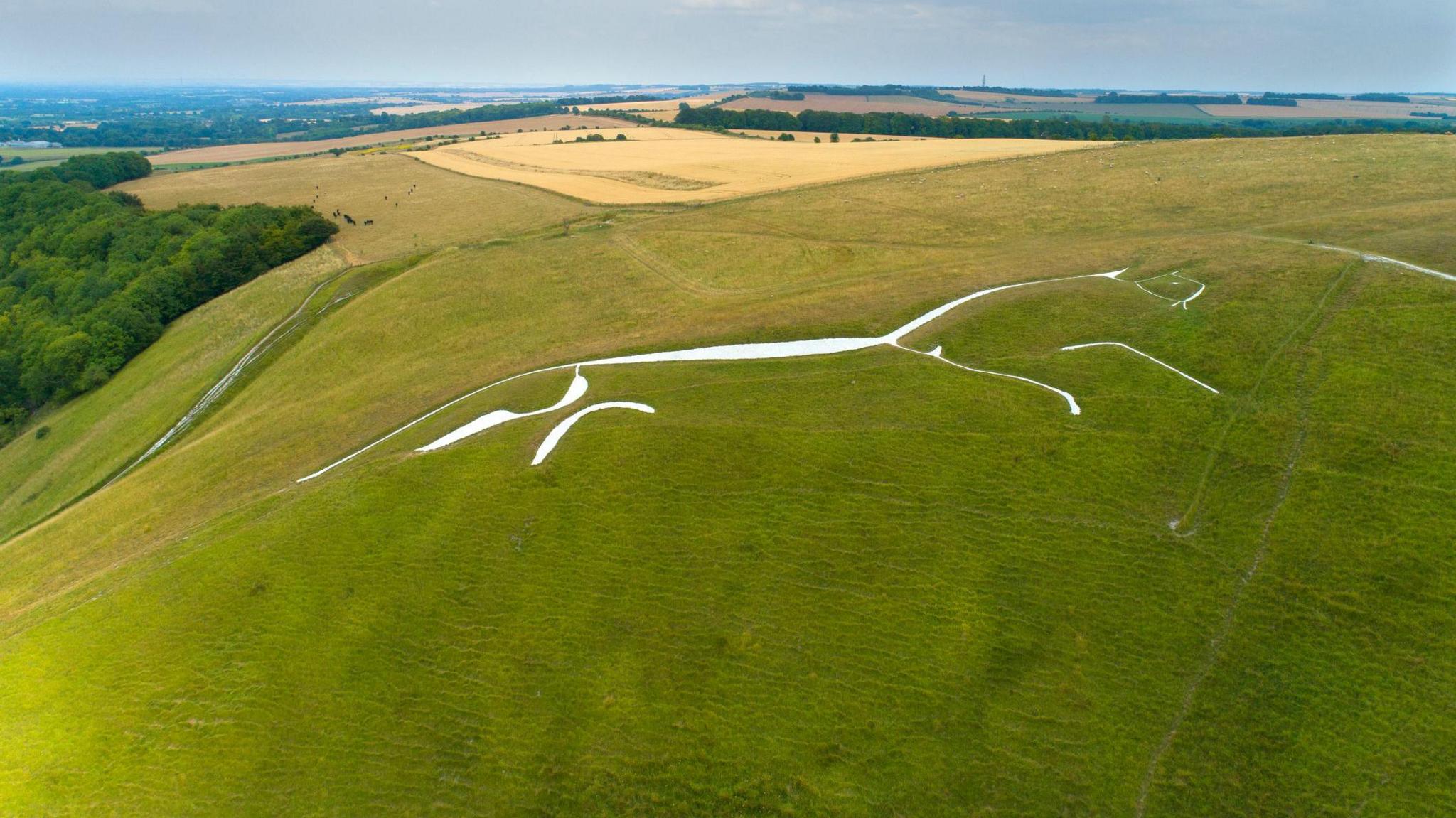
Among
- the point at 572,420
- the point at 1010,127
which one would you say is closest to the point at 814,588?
the point at 572,420

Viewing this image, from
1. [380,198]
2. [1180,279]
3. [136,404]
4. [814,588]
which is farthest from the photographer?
[380,198]

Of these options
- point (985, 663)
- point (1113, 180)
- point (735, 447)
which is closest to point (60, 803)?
point (735, 447)

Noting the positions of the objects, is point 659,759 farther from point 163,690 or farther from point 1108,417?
point 1108,417

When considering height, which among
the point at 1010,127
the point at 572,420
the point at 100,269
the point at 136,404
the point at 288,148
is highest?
the point at 1010,127

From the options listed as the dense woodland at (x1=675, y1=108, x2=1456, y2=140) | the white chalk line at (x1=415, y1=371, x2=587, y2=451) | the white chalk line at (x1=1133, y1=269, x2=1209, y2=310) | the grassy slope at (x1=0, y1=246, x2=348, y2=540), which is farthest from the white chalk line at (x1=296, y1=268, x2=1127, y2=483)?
the dense woodland at (x1=675, y1=108, x2=1456, y2=140)

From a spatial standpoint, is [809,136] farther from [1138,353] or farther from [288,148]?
[288,148]

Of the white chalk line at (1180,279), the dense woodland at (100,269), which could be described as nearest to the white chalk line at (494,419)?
the white chalk line at (1180,279)
